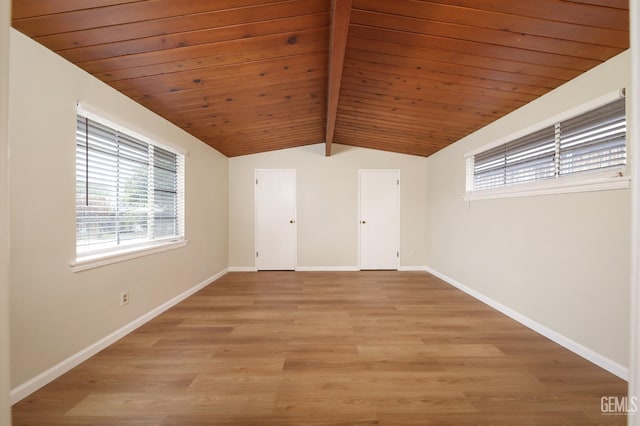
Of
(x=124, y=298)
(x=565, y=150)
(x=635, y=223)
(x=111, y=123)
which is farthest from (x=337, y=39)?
(x=124, y=298)

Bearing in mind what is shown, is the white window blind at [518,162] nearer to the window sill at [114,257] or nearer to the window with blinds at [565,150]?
the window with blinds at [565,150]

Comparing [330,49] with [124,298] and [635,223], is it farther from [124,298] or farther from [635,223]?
[124,298]

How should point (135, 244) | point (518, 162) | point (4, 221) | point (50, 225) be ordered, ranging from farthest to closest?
point (518, 162), point (135, 244), point (50, 225), point (4, 221)

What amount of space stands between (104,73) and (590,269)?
3980 mm

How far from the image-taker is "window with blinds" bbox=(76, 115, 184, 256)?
1977 millimetres

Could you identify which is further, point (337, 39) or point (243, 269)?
point (243, 269)

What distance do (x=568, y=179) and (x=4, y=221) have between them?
10.3 feet

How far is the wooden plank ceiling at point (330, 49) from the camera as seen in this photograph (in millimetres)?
1515

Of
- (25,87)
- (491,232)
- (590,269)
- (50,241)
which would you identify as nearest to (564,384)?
(590,269)

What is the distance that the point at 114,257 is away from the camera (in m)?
2.16

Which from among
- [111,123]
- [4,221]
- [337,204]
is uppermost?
[111,123]

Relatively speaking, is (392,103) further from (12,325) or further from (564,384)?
(12,325)

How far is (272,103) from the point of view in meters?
2.93

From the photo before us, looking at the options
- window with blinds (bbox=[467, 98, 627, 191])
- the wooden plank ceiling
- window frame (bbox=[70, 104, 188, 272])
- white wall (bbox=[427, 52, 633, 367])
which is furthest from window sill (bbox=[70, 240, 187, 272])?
window with blinds (bbox=[467, 98, 627, 191])
